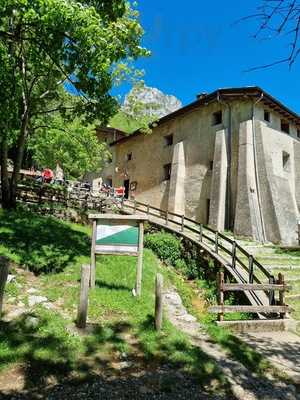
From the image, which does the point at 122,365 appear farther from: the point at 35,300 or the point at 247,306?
the point at 247,306

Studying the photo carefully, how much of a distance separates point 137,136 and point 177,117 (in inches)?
228

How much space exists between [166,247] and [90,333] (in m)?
9.19

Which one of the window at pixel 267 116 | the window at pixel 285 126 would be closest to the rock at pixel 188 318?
the window at pixel 267 116

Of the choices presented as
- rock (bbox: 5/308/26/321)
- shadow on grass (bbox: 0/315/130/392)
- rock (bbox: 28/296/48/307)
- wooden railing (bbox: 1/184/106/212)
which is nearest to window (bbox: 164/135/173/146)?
wooden railing (bbox: 1/184/106/212)

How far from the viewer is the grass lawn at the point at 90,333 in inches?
173

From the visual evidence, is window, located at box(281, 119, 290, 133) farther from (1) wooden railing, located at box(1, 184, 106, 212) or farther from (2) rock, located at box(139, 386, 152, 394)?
(2) rock, located at box(139, 386, 152, 394)

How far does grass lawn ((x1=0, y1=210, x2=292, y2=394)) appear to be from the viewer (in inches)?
173

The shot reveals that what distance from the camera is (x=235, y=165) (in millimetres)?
21531

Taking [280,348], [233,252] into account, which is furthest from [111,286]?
[233,252]

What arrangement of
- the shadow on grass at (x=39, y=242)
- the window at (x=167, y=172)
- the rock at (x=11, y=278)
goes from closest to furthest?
the rock at (x=11, y=278) < the shadow on grass at (x=39, y=242) < the window at (x=167, y=172)

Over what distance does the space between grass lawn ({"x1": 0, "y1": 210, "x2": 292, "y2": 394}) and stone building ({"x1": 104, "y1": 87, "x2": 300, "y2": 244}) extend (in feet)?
40.6

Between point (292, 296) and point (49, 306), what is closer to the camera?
point (49, 306)

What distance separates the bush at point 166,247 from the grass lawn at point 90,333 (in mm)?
4648

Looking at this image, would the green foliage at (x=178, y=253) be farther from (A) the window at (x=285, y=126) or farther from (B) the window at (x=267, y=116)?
(A) the window at (x=285, y=126)
